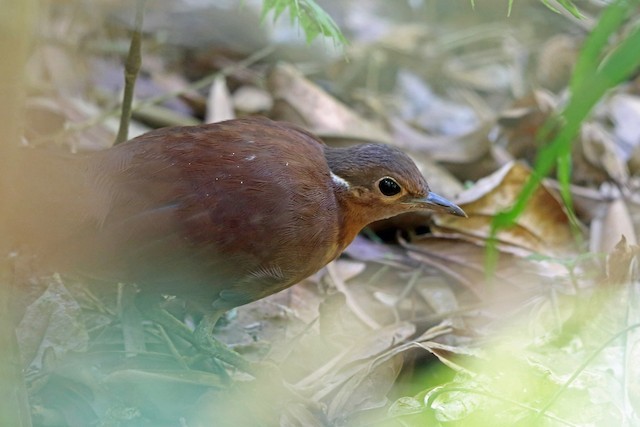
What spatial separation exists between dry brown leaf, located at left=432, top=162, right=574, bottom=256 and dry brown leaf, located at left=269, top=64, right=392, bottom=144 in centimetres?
80

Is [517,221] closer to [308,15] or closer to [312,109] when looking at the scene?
[312,109]

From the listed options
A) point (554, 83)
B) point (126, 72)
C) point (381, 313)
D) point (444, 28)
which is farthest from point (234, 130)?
point (444, 28)

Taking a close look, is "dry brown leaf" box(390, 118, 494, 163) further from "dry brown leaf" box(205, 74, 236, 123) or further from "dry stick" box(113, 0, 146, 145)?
"dry stick" box(113, 0, 146, 145)

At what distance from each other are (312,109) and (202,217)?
240cm

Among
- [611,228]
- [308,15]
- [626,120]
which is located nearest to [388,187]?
[308,15]

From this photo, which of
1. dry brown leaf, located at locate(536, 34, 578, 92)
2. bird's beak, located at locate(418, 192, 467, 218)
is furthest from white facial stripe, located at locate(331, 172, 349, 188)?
dry brown leaf, located at locate(536, 34, 578, 92)

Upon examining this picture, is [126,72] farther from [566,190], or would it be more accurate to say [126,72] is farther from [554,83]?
[554,83]

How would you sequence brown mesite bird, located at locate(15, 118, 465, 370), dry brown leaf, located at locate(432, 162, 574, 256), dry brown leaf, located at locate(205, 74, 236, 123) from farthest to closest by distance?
dry brown leaf, located at locate(205, 74, 236, 123)
dry brown leaf, located at locate(432, 162, 574, 256)
brown mesite bird, located at locate(15, 118, 465, 370)

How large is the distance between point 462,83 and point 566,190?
515 cm

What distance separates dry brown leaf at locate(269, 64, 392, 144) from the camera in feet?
16.4

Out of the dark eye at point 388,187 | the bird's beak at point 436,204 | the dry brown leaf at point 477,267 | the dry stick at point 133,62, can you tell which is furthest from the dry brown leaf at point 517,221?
the dry stick at point 133,62

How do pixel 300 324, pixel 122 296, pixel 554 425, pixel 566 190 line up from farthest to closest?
pixel 300 324 < pixel 122 296 < pixel 554 425 < pixel 566 190

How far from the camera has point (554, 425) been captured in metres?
2.77

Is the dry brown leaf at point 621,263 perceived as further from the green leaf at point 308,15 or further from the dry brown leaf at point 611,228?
the green leaf at point 308,15
